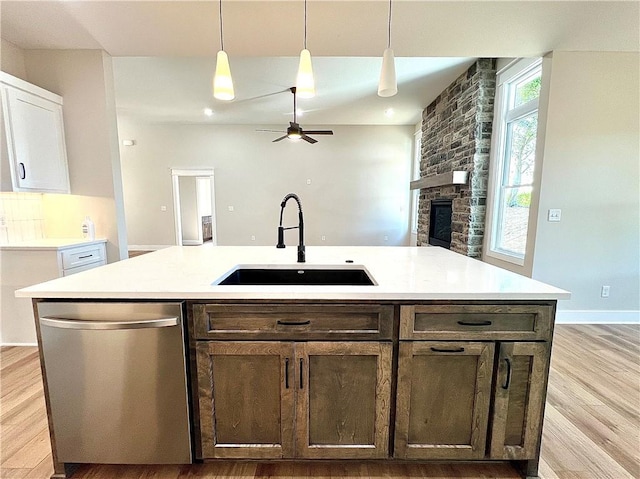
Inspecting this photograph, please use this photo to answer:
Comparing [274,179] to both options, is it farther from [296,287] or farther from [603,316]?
[603,316]

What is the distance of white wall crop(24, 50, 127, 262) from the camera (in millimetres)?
2705

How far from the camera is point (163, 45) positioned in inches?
105

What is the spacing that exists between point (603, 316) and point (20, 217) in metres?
5.90

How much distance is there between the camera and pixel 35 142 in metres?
2.52

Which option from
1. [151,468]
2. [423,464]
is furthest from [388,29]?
[151,468]

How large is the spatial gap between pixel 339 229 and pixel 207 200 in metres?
5.84

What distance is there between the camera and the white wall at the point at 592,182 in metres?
2.75

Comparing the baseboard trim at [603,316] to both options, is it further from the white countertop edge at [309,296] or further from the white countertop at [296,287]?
the white countertop edge at [309,296]

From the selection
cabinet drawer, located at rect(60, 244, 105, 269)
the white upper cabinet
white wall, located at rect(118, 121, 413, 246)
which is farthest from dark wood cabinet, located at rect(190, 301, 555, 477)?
white wall, located at rect(118, 121, 413, 246)

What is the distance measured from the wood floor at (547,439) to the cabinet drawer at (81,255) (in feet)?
2.59

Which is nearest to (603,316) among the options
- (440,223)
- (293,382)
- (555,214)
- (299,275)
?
(555,214)

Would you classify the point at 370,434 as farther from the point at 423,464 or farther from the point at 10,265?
the point at 10,265

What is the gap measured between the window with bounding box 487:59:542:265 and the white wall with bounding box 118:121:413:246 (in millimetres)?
3175

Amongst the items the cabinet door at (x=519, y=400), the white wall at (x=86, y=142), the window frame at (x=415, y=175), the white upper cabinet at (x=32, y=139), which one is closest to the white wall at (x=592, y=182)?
the cabinet door at (x=519, y=400)
